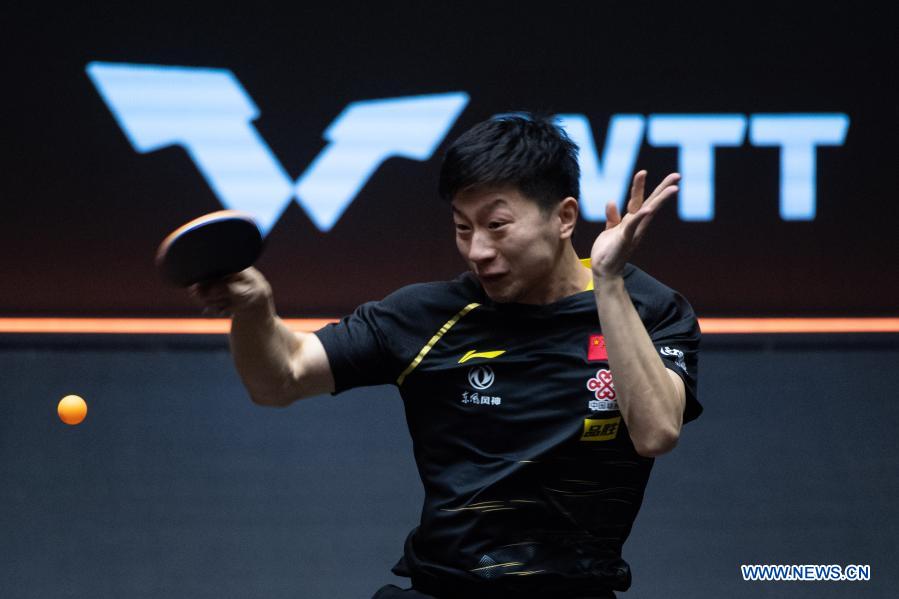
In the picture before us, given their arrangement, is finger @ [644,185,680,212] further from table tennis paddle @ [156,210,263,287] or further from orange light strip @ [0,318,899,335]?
orange light strip @ [0,318,899,335]

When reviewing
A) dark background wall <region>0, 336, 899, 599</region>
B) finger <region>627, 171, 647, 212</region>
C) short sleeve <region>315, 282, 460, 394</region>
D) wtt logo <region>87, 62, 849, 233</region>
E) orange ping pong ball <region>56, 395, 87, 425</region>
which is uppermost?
finger <region>627, 171, 647, 212</region>

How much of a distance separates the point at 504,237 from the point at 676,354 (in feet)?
1.26

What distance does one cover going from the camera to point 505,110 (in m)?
4.27

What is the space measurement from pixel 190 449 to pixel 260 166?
3.46ft

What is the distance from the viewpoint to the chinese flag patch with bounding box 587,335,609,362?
2.24 metres

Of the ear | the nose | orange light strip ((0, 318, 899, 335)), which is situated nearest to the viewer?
the nose

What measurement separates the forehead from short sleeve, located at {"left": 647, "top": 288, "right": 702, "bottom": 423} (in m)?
0.33

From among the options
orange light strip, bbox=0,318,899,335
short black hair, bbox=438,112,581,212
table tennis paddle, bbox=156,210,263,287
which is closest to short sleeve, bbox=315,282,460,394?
short black hair, bbox=438,112,581,212

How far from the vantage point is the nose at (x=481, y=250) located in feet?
6.96

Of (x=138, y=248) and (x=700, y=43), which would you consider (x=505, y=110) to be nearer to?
(x=700, y=43)

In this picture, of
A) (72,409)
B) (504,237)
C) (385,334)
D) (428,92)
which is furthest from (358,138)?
(504,237)

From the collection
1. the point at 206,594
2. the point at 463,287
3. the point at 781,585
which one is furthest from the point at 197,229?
the point at 781,585

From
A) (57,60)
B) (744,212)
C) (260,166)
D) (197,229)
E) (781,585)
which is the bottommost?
(781,585)

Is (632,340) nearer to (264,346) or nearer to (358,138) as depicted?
(264,346)
